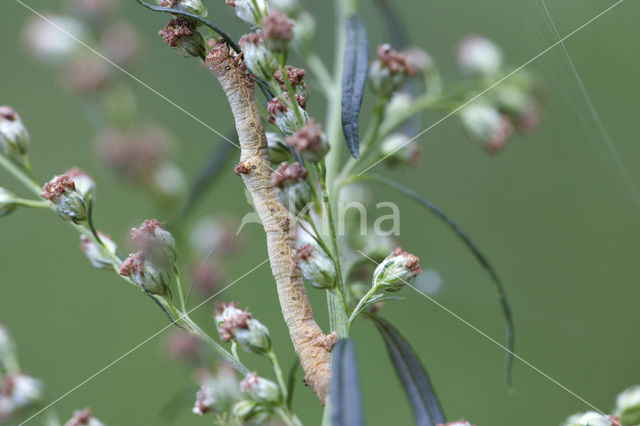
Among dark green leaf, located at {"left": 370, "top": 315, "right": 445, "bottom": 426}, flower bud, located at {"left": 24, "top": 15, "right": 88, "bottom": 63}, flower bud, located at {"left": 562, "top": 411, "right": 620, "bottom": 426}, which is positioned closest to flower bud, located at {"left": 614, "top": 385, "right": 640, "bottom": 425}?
flower bud, located at {"left": 562, "top": 411, "right": 620, "bottom": 426}

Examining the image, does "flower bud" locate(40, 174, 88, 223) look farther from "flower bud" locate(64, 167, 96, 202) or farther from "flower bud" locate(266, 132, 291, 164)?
"flower bud" locate(266, 132, 291, 164)

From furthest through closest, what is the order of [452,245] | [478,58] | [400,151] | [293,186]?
[452,245], [478,58], [400,151], [293,186]

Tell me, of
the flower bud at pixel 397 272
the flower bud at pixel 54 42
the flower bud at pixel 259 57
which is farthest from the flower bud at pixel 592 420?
the flower bud at pixel 54 42

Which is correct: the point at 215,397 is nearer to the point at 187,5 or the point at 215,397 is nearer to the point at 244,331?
the point at 244,331

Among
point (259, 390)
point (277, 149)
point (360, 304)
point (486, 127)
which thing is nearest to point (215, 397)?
point (259, 390)

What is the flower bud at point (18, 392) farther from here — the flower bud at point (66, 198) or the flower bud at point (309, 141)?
the flower bud at point (309, 141)

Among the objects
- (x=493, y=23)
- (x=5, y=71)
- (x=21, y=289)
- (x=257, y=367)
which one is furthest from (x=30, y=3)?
(x=257, y=367)
